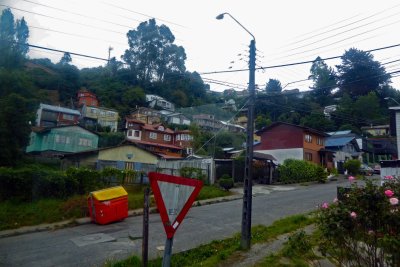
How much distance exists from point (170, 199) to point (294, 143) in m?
36.4

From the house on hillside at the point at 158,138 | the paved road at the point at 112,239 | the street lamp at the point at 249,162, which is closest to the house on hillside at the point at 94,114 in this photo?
the house on hillside at the point at 158,138

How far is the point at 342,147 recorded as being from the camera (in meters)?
45.6

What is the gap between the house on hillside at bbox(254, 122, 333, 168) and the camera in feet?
126

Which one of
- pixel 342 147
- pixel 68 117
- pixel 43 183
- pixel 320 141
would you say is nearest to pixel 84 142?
pixel 68 117

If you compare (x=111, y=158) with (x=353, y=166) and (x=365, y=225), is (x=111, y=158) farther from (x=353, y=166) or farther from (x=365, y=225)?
(x=353, y=166)

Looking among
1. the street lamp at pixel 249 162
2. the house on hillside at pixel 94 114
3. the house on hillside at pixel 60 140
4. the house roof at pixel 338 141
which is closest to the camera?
the street lamp at pixel 249 162

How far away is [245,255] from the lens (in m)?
7.41

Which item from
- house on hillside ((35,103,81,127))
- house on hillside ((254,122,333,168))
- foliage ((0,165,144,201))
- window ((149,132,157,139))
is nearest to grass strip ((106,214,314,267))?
foliage ((0,165,144,201))

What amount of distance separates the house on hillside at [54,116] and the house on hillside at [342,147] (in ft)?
138

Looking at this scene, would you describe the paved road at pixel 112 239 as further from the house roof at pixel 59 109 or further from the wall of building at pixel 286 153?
the house roof at pixel 59 109

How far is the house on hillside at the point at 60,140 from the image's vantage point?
44.6 meters

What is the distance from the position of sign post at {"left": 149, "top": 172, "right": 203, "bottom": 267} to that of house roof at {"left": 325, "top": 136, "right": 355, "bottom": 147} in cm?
4549

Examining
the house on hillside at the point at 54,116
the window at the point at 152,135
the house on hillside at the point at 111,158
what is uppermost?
the house on hillside at the point at 54,116

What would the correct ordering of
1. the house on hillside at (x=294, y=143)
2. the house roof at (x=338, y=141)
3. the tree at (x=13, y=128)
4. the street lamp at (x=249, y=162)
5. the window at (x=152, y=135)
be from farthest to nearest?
1. the window at (x=152, y=135)
2. the house roof at (x=338, y=141)
3. the house on hillside at (x=294, y=143)
4. the tree at (x=13, y=128)
5. the street lamp at (x=249, y=162)
